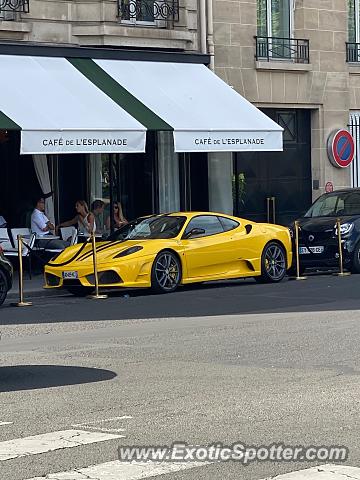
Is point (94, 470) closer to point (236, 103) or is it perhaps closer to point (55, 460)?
point (55, 460)

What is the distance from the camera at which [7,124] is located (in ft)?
67.1

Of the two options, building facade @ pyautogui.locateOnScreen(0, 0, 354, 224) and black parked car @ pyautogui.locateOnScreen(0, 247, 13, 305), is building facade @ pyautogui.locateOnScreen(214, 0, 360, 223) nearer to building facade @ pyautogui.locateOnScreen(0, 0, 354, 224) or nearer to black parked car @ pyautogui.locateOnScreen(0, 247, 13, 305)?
building facade @ pyautogui.locateOnScreen(0, 0, 354, 224)

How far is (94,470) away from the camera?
7000 mm

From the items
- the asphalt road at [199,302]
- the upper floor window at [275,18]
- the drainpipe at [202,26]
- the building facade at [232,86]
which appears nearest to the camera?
the asphalt road at [199,302]

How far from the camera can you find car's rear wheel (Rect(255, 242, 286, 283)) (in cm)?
2128

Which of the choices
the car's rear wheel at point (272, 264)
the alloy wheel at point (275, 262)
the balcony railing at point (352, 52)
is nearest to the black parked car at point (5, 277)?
the car's rear wheel at point (272, 264)

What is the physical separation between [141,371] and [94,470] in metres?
4.11

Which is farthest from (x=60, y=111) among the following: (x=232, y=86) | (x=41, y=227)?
(x=232, y=86)

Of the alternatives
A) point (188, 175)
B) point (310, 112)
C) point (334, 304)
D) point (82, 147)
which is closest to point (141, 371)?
point (334, 304)

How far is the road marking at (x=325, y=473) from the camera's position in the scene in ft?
22.1

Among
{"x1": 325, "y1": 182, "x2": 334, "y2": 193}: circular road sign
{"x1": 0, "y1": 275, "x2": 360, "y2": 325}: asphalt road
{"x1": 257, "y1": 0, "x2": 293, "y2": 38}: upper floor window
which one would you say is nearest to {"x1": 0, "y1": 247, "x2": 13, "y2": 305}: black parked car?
{"x1": 0, "y1": 275, "x2": 360, "y2": 325}: asphalt road

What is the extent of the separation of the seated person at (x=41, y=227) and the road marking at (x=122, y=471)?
1543cm

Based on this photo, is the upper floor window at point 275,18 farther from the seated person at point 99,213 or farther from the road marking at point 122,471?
the road marking at point 122,471

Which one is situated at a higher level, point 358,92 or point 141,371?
point 358,92
